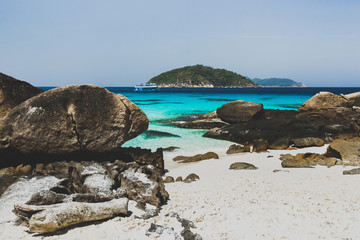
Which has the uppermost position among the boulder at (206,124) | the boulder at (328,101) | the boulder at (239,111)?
the boulder at (328,101)

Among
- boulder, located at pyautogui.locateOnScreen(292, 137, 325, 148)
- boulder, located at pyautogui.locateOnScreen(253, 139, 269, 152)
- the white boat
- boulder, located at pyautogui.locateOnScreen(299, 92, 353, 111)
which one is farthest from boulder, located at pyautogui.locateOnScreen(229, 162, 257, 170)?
the white boat

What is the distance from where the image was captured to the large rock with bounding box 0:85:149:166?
8203mm

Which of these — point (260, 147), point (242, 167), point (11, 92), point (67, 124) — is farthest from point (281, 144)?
point (11, 92)

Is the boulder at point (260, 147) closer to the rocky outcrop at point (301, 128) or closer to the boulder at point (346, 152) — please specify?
the rocky outcrop at point (301, 128)

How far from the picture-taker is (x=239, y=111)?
964 inches

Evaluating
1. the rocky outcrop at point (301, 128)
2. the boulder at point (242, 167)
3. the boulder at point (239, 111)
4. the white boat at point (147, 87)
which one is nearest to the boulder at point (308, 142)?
the rocky outcrop at point (301, 128)

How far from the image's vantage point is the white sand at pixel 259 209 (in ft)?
17.6

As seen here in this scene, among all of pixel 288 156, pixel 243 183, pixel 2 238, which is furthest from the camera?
pixel 288 156

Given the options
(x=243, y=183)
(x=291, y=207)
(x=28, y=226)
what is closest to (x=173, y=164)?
(x=243, y=183)

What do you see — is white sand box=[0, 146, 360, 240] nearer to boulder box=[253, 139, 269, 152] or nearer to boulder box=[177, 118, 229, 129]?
boulder box=[253, 139, 269, 152]

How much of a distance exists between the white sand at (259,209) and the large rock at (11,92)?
14.9 feet

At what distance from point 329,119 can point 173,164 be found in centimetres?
1269

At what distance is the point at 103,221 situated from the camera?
5793 millimetres

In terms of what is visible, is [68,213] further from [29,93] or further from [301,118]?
[301,118]
